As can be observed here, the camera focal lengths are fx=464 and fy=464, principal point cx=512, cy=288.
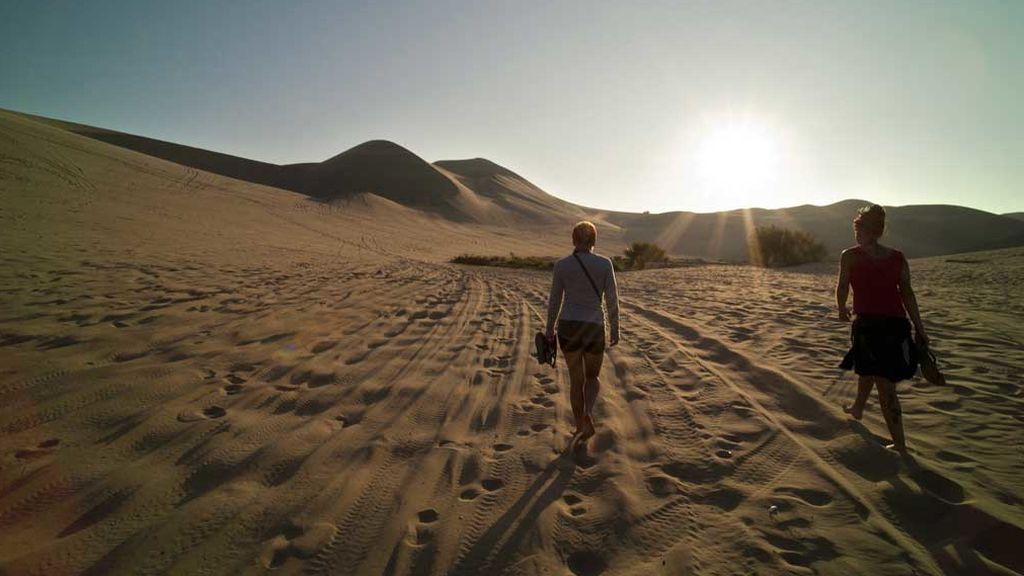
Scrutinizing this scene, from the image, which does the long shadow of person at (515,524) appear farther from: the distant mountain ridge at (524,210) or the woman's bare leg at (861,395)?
the distant mountain ridge at (524,210)

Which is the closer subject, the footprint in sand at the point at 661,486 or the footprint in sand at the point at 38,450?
the footprint in sand at the point at 661,486

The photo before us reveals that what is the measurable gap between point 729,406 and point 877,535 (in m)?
2.01

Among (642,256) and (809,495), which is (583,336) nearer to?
(809,495)

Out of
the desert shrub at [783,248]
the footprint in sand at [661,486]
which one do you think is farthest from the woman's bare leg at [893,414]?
the desert shrub at [783,248]

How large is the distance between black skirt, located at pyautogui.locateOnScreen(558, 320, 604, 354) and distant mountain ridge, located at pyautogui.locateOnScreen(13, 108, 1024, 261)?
115 feet

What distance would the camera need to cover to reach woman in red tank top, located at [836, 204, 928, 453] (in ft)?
12.1

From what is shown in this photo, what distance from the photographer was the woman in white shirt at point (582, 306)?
3781mm

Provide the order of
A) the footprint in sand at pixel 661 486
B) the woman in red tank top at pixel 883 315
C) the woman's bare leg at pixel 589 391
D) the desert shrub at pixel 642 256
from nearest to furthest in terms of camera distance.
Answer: the footprint in sand at pixel 661 486
the woman in red tank top at pixel 883 315
the woman's bare leg at pixel 589 391
the desert shrub at pixel 642 256

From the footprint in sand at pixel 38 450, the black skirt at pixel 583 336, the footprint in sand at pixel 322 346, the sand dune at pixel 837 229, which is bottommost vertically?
the footprint in sand at pixel 38 450

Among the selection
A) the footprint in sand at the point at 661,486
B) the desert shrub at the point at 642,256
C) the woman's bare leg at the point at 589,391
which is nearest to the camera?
the footprint in sand at the point at 661,486

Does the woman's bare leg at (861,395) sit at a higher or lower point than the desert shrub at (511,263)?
higher

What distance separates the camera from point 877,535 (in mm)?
2730

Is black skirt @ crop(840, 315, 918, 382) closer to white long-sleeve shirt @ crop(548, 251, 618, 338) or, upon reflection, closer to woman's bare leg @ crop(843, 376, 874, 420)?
woman's bare leg @ crop(843, 376, 874, 420)

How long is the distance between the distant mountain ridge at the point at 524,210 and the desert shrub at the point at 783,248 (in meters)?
12.7
